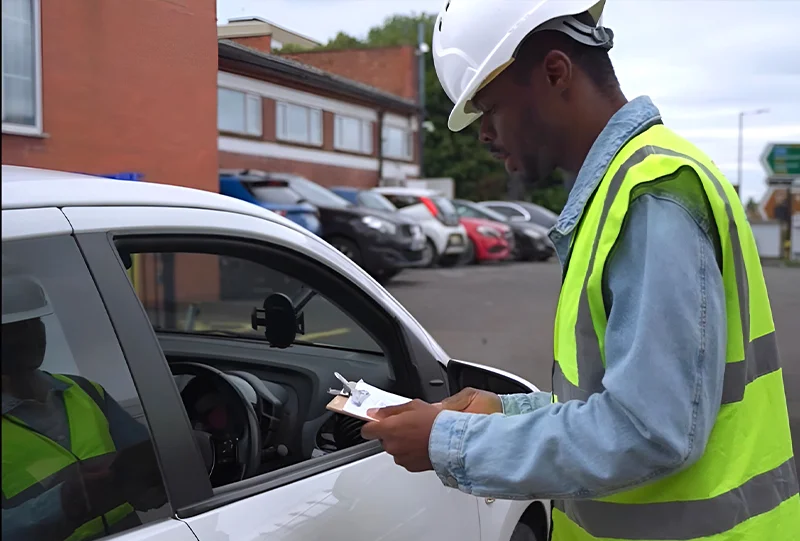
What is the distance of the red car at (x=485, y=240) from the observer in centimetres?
1753

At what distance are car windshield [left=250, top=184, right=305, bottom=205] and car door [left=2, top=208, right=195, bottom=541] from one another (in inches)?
396

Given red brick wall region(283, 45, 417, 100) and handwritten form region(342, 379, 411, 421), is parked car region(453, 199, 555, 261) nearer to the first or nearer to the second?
red brick wall region(283, 45, 417, 100)

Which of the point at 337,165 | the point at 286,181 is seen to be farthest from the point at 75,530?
the point at 337,165

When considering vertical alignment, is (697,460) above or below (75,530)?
above

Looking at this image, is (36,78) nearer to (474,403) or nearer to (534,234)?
(474,403)

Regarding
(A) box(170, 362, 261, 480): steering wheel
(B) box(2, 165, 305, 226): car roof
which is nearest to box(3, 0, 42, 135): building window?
(B) box(2, 165, 305, 226): car roof

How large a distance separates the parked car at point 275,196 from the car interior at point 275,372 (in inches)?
327

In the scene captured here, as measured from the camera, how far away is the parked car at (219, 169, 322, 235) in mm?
11102

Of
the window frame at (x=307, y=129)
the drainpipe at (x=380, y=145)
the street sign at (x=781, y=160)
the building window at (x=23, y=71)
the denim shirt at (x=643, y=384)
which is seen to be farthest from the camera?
the drainpipe at (x=380, y=145)

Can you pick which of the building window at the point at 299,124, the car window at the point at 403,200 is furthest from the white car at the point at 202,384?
the building window at the point at 299,124

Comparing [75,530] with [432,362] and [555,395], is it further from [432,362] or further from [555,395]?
[432,362]

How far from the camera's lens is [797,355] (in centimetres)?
757

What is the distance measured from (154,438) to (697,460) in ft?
3.01

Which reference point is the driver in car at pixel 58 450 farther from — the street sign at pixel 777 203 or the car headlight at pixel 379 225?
the street sign at pixel 777 203
